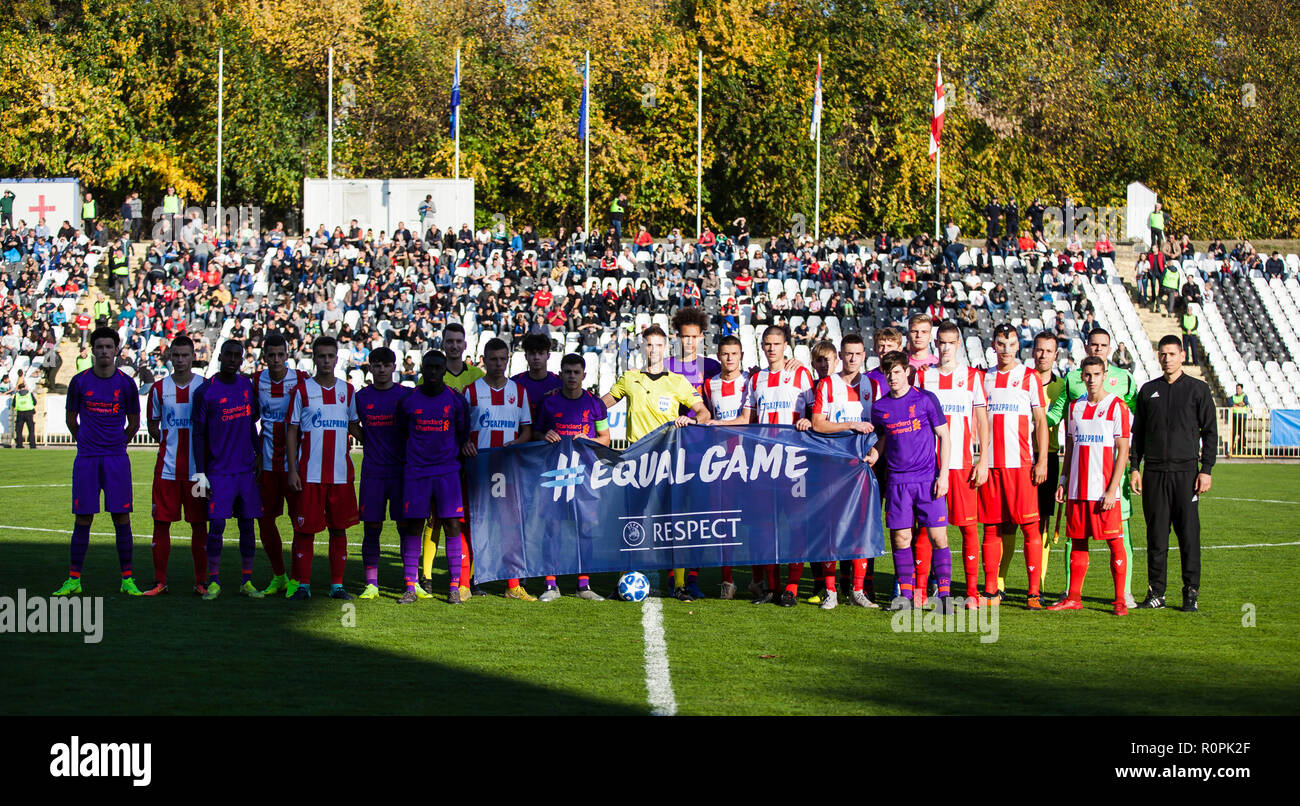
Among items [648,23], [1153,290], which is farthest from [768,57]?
[1153,290]

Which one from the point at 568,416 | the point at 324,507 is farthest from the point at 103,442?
the point at 568,416

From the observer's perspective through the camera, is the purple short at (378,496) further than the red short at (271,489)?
No

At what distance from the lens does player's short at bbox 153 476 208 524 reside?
34.7 feet

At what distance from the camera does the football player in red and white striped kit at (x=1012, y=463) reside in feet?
34.6

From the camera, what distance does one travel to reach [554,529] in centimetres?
1061

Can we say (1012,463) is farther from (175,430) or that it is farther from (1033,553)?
(175,430)

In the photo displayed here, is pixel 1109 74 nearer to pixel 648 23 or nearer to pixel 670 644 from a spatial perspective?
pixel 648 23

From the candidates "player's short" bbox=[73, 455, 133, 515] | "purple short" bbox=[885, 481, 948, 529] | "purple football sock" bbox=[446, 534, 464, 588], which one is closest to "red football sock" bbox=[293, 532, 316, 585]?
"purple football sock" bbox=[446, 534, 464, 588]

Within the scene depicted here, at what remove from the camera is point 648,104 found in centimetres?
5147

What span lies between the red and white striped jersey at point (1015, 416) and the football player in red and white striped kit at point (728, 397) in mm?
1908

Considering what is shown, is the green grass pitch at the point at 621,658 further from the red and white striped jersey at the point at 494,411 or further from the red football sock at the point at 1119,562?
the red and white striped jersey at the point at 494,411

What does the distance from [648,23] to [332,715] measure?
5034 centimetres

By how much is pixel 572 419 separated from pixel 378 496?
160cm

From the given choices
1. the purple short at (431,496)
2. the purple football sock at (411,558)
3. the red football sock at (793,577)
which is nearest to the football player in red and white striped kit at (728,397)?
the red football sock at (793,577)
